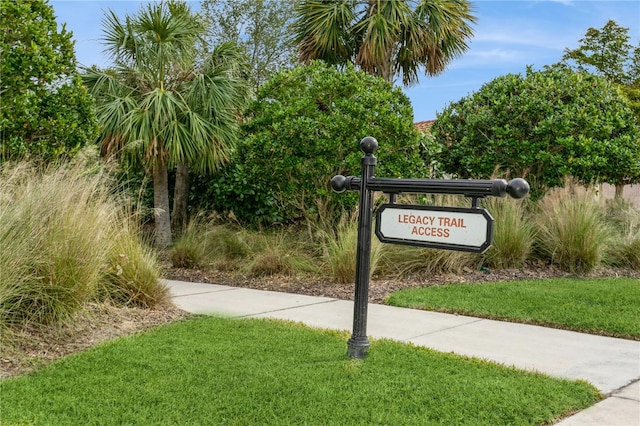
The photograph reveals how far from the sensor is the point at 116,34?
11.3m

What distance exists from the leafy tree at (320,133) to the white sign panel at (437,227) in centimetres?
531

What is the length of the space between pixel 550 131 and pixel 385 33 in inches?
284

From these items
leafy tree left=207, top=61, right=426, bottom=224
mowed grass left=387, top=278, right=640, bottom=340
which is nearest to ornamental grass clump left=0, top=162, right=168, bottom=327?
mowed grass left=387, top=278, right=640, bottom=340

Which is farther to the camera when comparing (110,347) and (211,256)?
(211,256)

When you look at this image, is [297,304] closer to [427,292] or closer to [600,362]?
[427,292]

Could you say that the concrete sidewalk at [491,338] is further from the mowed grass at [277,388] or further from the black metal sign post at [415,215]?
the black metal sign post at [415,215]

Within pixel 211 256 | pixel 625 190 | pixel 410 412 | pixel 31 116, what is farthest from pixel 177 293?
pixel 625 190

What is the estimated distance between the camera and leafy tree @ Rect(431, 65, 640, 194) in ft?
37.7

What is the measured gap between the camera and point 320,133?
999 cm

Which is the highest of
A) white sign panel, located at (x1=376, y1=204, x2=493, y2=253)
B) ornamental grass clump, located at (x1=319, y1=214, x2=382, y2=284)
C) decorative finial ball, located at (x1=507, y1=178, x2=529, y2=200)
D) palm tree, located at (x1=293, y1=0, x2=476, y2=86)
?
palm tree, located at (x1=293, y1=0, x2=476, y2=86)

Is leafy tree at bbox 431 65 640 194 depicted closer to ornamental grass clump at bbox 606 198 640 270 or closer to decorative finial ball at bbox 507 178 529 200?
Answer: ornamental grass clump at bbox 606 198 640 270

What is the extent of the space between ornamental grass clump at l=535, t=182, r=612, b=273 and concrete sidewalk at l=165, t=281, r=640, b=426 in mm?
3979

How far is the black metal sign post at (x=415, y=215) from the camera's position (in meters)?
3.96

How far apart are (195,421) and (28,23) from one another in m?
7.07
